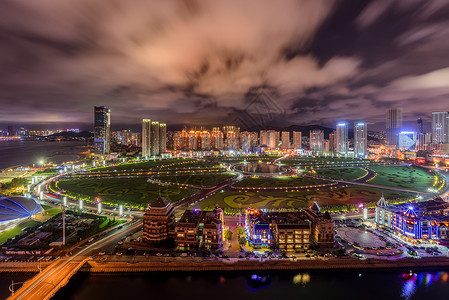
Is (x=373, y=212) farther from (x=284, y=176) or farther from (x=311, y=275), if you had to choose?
(x=284, y=176)

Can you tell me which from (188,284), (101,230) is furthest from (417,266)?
(101,230)

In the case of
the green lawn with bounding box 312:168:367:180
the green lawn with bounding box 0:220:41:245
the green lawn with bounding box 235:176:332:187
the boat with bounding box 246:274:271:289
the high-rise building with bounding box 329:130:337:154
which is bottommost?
the boat with bounding box 246:274:271:289

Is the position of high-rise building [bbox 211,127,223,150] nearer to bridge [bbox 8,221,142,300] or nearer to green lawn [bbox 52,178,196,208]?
green lawn [bbox 52,178,196,208]

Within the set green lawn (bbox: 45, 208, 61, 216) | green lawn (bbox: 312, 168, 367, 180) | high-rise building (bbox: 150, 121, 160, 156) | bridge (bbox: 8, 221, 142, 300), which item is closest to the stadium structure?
green lawn (bbox: 45, 208, 61, 216)

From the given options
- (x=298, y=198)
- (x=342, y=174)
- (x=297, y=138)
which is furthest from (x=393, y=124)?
(x=298, y=198)

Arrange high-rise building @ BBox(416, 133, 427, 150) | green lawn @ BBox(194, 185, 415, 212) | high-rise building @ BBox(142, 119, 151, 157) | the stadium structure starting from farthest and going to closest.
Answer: high-rise building @ BBox(416, 133, 427, 150) < high-rise building @ BBox(142, 119, 151, 157) < green lawn @ BBox(194, 185, 415, 212) < the stadium structure

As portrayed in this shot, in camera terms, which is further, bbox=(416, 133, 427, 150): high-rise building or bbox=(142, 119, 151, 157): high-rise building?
bbox=(416, 133, 427, 150): high-rise building

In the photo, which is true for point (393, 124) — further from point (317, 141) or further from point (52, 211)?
point (52, 211)
